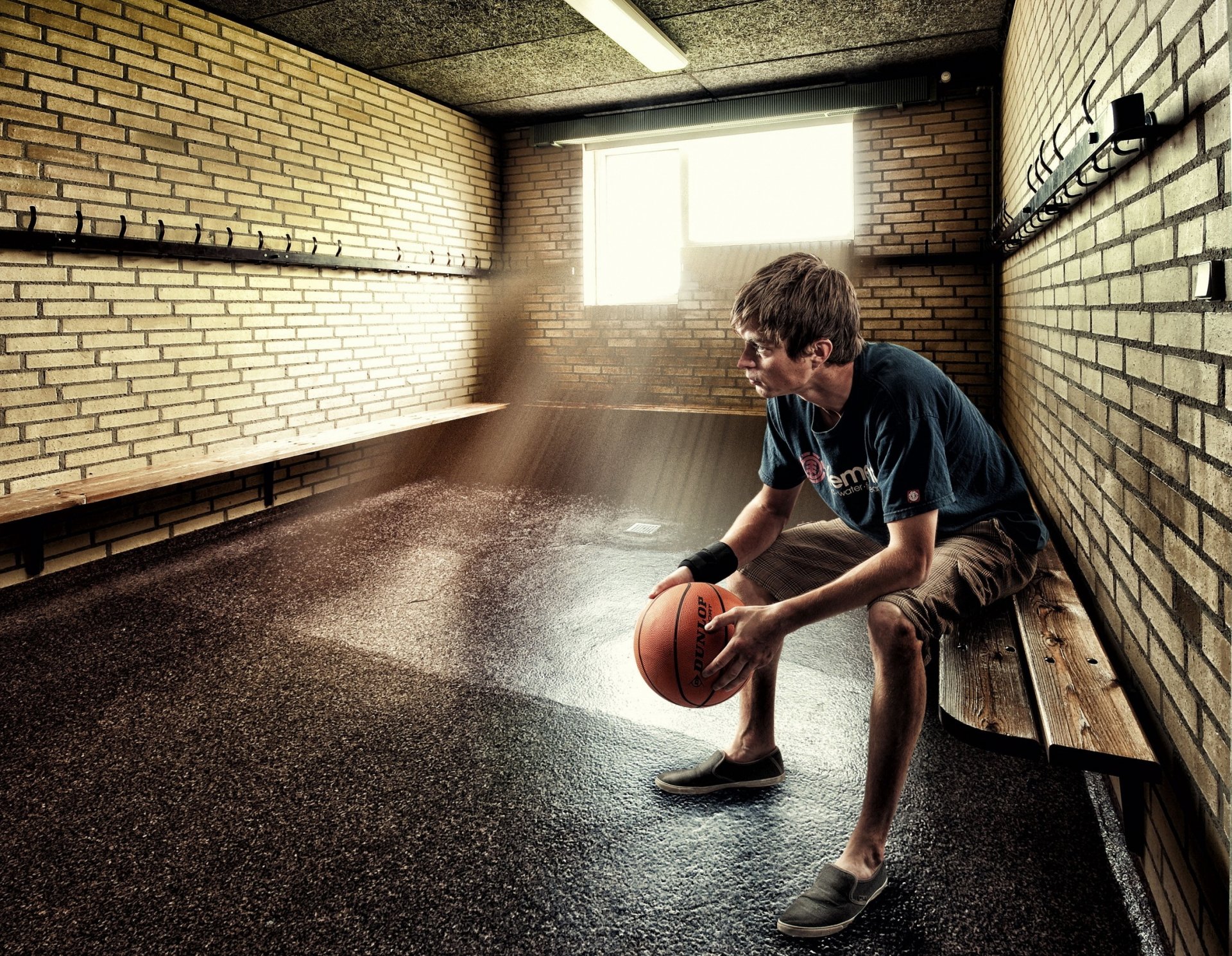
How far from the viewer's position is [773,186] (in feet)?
23.8

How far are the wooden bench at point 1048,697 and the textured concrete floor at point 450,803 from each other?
20.0 inches

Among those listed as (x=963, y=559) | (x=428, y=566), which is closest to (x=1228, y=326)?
(x=963, y=559)

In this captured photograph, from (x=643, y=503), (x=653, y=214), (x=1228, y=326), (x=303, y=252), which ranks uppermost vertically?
(x=653, y=214)

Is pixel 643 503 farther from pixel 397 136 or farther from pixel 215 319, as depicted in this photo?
pixel 397 136

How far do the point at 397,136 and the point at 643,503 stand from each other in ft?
12.8

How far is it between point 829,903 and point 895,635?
0.63 m

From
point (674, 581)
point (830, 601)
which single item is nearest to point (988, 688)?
point (830, 601)

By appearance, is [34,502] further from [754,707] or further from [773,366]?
[773,366]

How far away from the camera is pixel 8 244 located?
4.15 metres

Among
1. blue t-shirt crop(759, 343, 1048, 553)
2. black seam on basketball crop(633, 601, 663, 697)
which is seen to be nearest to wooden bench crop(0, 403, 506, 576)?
black seam on basketball crop(633, 601, 663, 697)

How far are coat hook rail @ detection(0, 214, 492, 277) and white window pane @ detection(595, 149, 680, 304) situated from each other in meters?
2.01

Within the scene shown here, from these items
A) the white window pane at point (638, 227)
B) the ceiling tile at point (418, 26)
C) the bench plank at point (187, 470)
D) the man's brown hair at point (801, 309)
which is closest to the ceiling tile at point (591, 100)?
the white window pane at point (638, 227)

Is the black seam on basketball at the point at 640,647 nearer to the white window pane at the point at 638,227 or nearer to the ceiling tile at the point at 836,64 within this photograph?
the ceiling tile at the point at 836,64

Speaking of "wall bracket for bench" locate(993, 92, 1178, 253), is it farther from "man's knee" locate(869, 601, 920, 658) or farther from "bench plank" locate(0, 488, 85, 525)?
"bench plank" locate(0, 488, 85, 525)
